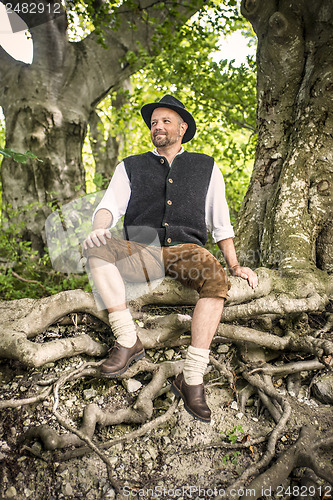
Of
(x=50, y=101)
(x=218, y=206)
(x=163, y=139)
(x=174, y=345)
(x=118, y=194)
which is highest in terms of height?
(x=50, y=101)

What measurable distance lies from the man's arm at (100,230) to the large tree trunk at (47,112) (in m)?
3.33

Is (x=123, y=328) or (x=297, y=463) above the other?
(x=123, y=328)

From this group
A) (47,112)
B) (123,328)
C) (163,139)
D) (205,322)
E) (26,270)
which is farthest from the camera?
→ (47,112)

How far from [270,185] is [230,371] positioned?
7.75 ft

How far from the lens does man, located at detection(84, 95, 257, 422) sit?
2486 mm

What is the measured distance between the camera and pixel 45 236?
6.14m

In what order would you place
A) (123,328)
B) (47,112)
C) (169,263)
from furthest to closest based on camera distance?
(47,112) → (169,263) → (123,328)

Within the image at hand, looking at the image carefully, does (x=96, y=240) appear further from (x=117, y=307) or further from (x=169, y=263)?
(x=169, y=263)

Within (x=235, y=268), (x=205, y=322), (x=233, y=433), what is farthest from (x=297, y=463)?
(x=235, y=268)

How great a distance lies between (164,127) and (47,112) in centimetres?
394

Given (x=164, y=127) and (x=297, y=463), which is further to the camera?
(x=164, y=127)

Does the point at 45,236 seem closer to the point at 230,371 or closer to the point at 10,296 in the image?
the point at 10,296

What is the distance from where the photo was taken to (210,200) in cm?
304

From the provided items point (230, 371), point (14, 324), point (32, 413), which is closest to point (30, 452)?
point (32, 413)
